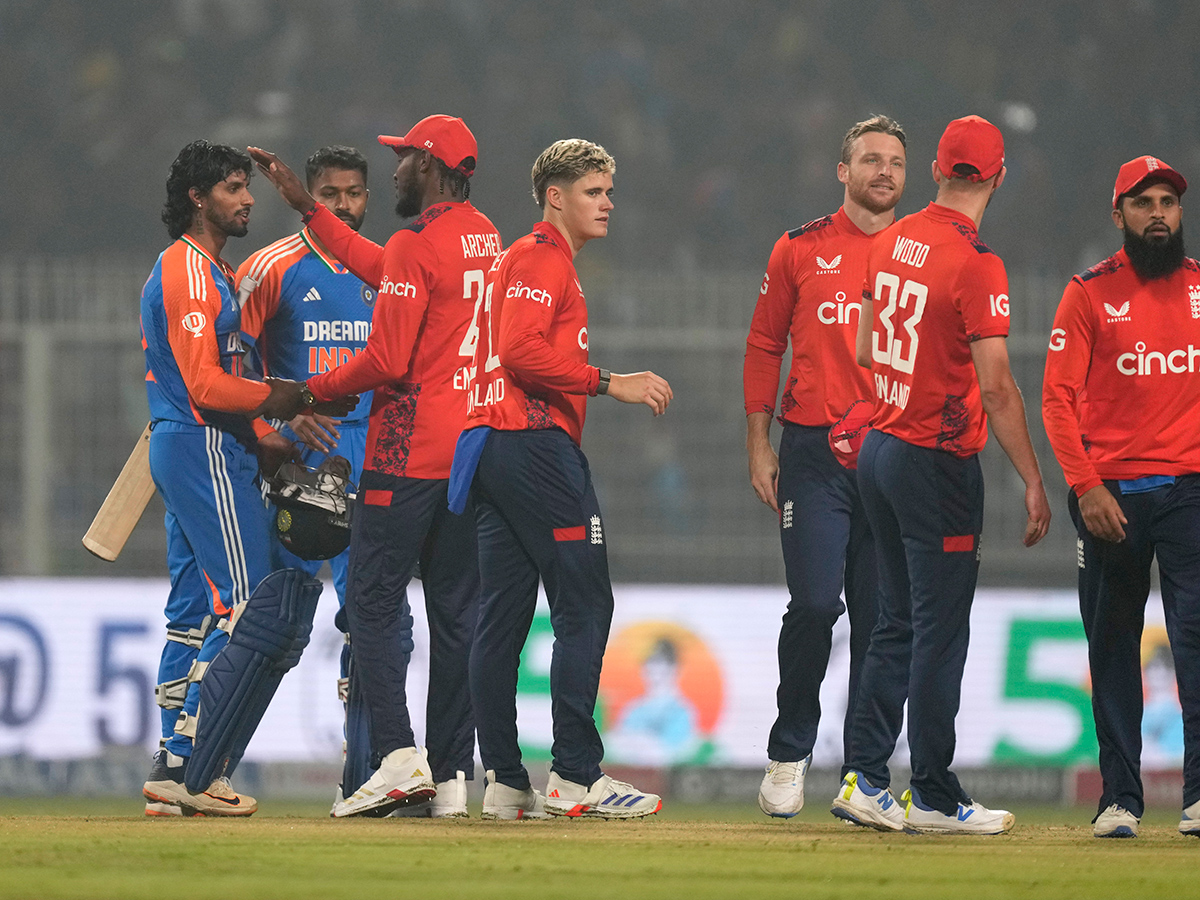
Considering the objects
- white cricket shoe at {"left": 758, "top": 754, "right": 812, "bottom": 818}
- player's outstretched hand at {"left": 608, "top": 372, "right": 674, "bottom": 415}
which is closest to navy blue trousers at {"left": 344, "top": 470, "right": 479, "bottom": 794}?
player's outstretched hand at {"left": 608, "top": 372, "right": 674, "bottom": 415}

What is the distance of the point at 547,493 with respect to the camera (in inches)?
213

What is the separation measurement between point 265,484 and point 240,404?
0.34 m

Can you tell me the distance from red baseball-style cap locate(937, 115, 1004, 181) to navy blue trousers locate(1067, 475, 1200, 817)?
1.08m

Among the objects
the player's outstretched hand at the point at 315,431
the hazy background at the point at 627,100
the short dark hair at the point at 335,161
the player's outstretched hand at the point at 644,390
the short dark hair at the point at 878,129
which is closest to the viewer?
the player's outstretched hand at the point at 644,390

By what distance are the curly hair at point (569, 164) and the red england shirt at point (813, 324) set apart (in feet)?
2.40

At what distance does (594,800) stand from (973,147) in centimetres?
238

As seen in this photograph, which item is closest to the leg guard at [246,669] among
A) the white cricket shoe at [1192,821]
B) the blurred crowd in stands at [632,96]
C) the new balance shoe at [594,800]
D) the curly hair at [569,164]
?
the new balance shoe at [594,800]

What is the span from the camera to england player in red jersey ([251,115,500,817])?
5539mm

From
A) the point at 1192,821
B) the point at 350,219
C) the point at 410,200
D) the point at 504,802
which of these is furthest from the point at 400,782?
the point at 1192,821

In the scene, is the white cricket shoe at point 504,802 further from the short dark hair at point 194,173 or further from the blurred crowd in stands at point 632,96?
the blurred crowd in stands at point 632,96

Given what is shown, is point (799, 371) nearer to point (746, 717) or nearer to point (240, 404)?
point (240, 404)

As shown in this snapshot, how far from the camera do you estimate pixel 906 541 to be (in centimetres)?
520

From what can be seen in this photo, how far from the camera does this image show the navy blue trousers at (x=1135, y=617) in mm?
5254

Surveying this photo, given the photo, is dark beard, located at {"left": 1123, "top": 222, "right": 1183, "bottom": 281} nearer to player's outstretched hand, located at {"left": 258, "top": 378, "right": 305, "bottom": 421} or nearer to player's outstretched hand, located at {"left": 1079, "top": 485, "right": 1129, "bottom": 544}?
player's outstretched hand, located at {"left": 1079, "top": 485, "right": 1129, "bottom": 544}
